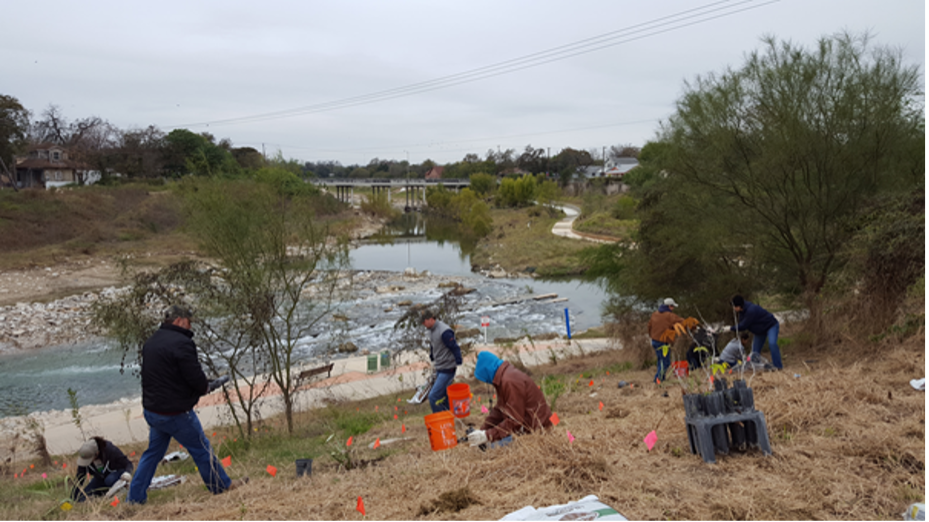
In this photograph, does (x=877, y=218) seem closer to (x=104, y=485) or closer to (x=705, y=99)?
(x=705, y=99)

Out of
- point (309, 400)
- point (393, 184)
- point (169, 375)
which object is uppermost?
point (393, 184)

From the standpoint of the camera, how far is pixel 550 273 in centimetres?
3881

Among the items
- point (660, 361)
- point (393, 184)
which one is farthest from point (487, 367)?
point (393, 184)

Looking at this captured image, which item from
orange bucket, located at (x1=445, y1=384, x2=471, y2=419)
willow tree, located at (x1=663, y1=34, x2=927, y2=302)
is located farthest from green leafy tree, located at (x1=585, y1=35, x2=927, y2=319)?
orange bucket, located at (x1=445, y1=384, x2=471, y2=419)

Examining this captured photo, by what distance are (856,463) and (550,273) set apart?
34.2 m

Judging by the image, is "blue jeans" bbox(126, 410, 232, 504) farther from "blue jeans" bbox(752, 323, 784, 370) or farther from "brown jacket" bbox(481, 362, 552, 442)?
"blue jeans" bbox(752, 323, 784, 370)

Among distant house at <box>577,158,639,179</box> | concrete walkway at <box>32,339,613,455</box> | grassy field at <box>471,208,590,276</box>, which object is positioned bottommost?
concrete walkway at <box>32,339,613,455</box>

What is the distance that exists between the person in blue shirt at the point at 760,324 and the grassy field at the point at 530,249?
1903 cm

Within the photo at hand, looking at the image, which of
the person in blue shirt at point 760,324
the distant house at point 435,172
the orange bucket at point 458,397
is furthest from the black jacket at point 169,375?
the distant house at point 435,172

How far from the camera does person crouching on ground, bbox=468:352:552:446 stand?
5660mm

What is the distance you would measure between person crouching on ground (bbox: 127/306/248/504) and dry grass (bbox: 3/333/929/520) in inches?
10.7

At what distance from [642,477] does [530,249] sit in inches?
1665

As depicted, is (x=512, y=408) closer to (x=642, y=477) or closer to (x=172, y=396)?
(x=642, y=477)

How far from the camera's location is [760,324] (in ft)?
32.1
